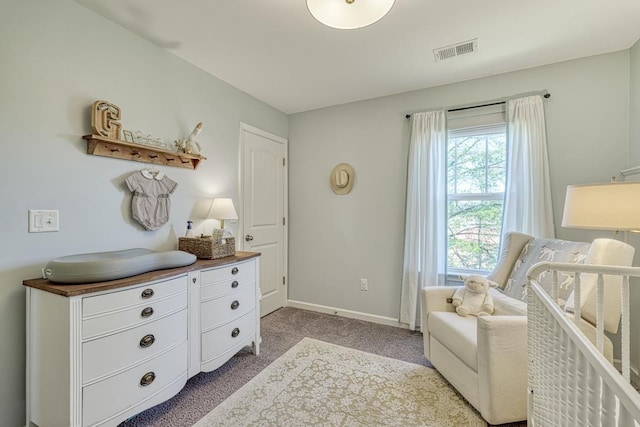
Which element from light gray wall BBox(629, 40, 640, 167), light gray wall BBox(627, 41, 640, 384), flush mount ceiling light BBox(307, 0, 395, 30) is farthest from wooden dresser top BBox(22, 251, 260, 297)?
light gray wall BBox(629, 40, 640, 167)

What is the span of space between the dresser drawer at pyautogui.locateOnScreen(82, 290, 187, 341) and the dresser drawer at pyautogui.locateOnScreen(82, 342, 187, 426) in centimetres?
23

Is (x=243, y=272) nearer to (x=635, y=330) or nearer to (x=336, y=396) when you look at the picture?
(x=336, y=396)

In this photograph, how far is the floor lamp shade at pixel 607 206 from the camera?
55.6 inches

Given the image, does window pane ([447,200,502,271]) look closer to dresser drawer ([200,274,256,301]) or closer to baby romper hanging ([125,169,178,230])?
dresser drawer ([200,274,256,301])

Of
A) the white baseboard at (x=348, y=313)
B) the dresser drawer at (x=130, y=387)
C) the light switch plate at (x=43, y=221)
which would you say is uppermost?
the light switch plate at (x=43, y=221)

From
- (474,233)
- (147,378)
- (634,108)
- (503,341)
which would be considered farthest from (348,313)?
(634,108)

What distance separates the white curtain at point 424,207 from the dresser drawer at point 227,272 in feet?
4.97

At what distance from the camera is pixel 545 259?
1993 millimetres

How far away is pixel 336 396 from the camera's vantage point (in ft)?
6.05

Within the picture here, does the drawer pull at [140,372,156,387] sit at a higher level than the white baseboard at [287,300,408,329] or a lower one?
higher

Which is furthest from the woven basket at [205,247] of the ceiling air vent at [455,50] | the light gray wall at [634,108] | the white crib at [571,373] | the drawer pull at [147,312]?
the light gray wall at [634,108]

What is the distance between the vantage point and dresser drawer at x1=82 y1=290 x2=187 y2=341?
136 cm

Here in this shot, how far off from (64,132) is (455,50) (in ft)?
8.68

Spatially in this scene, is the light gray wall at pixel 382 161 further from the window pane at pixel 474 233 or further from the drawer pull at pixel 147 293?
the drawer pull at pixel 147 293
